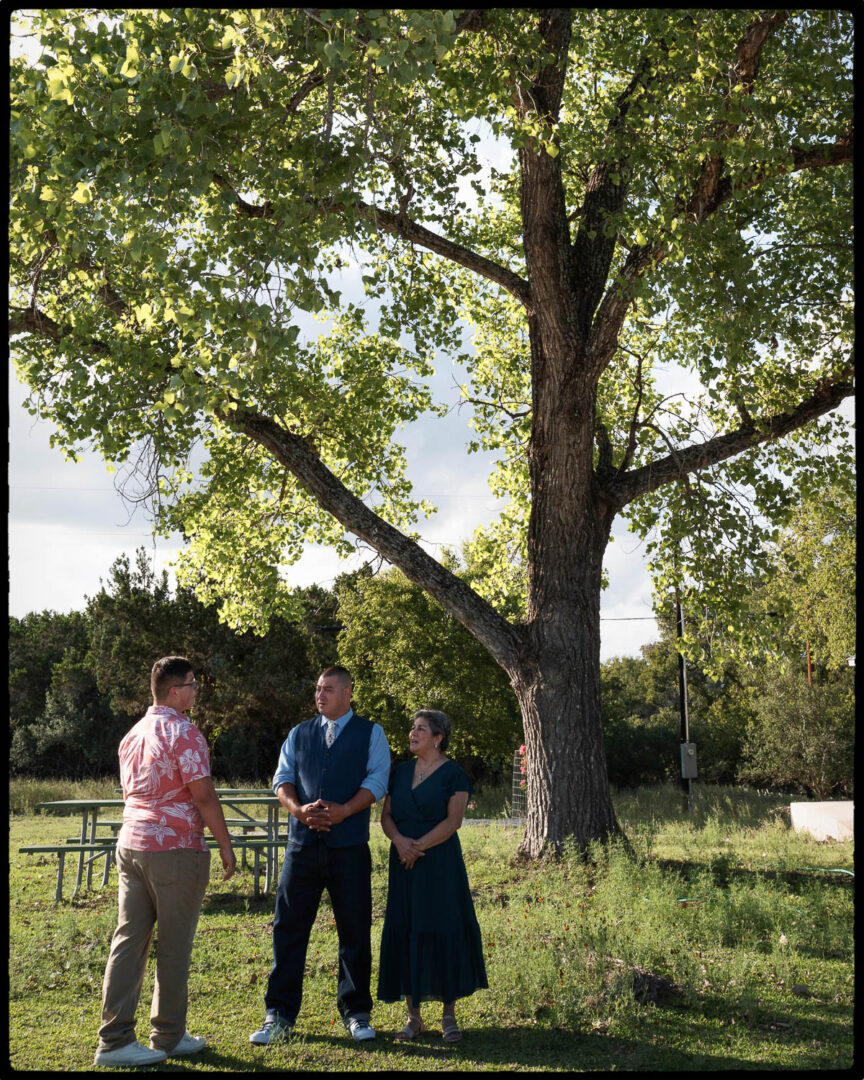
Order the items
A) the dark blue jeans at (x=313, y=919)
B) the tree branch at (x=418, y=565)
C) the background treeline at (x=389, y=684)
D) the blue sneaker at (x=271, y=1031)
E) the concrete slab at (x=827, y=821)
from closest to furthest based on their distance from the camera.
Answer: the blue sneaker at (x=271, y=1031), the dark blue jeans at (x=313, y=919), the tree branch at (x=418, y=565), the concrete slab at (x=827, y=821), the background treeline at (x=389, y=684)

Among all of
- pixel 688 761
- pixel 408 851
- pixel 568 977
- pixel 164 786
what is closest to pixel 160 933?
pixel 164 786

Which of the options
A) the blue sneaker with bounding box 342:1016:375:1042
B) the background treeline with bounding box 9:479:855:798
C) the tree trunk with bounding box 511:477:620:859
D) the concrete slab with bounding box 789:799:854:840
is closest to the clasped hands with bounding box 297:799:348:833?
the blue sneaker with bounding box 342:1016:375:1042

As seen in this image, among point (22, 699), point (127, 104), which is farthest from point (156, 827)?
point (22, 699)

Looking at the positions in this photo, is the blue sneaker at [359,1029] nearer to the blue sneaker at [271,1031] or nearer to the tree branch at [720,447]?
the blue sneaker at [271,1031]

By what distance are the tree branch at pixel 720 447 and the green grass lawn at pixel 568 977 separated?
4461 mm

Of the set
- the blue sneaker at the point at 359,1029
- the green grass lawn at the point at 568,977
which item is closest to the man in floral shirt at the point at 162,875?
the green grass lawn at the point at 568,977

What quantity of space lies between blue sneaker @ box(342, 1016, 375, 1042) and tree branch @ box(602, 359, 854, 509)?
310 inches

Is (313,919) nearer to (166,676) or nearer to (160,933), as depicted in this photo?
(160,933)

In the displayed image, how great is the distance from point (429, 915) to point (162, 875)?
167cm

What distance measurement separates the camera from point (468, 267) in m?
12.9

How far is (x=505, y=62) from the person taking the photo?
34.6 ft

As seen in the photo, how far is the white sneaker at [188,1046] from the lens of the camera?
216 inches

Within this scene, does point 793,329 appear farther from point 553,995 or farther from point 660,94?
point 553,995

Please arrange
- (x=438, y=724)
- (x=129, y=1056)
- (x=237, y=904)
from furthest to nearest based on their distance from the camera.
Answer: (x=237, y=904)
(x=438, y=724)
(x=129, y=1056)
